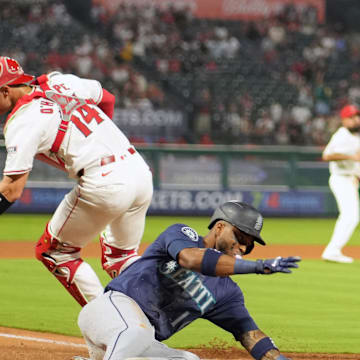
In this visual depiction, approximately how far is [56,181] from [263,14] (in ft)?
48.7

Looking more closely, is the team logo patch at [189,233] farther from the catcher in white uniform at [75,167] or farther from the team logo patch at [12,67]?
the team logo patch at [12,67]

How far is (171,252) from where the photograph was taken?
4004 millimetres

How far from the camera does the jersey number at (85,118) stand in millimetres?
5203

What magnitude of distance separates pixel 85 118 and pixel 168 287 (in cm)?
158

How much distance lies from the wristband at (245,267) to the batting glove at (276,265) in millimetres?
25

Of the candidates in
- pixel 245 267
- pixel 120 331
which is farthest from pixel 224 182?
pixel 245 267

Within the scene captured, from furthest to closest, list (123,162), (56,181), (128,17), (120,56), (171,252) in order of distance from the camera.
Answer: (128,17), (120,56), (56,181), (123,162), (171,252)

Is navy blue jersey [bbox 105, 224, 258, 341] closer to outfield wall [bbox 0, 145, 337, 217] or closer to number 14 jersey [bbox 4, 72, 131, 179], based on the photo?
number 14 jersey [bbox 4, 72, 131, 179]

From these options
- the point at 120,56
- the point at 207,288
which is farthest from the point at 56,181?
the point at 207,288

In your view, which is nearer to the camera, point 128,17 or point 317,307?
point 317,307

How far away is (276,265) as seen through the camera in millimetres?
3607

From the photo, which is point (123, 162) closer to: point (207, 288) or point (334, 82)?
point (207, 288)

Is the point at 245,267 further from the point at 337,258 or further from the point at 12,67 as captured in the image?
the point at 337,258

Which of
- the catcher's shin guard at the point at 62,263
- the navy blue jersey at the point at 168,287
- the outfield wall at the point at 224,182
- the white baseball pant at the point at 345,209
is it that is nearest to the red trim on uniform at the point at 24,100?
the catcher's shin guard at the point at 62,263
